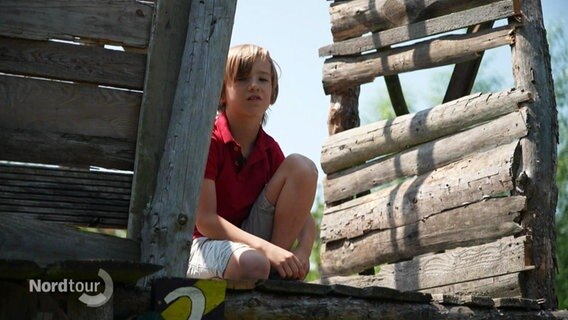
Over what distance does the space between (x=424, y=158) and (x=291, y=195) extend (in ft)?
10.9

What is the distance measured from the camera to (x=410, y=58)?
27.1 feet

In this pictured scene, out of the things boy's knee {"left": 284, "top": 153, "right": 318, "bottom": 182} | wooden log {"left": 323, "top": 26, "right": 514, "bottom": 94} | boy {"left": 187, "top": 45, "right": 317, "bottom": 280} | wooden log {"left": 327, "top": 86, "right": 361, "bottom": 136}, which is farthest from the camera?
wooden log {"left": 327, "top": 86, "right": 361, "bottom": 136}

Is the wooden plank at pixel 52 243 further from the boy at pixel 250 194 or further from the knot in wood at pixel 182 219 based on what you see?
the boy at pixel 250 194

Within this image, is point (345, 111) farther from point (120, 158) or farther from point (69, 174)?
point (69, 174)

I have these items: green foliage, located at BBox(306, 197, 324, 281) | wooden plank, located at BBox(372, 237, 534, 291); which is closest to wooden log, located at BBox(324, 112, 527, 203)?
wooden plank, located at BBox(372, 237, 534, 291)

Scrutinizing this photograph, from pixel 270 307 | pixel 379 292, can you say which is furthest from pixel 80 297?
pixel 379 292

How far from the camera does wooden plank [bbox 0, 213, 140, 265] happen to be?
3.67m

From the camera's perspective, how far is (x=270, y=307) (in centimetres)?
402

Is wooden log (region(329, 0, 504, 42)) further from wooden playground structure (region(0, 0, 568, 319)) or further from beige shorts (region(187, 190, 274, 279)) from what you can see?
beige shorts (region(187, 190, 274, 279))

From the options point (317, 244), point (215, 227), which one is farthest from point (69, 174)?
point (317, 244)

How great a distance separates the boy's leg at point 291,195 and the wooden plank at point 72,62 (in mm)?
995

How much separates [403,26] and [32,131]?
4821 mm

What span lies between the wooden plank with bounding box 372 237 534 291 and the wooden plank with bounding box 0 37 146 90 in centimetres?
366

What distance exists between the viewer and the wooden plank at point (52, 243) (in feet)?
12.0
